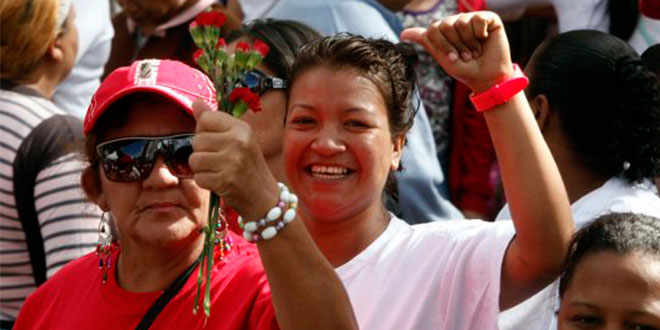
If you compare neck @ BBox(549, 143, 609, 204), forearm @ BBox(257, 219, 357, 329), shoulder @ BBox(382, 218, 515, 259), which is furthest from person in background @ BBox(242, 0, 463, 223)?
forearm @ BBox(257, 219, 357, 329)

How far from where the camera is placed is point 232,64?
2141 millimetres

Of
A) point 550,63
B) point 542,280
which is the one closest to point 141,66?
point 542,280

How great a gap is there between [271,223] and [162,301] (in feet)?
A: 2.00

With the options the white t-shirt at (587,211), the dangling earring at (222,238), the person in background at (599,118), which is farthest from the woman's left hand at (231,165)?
the person in background at (599,118)

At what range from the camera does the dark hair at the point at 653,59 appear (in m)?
3.77

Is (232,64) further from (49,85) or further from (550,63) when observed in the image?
(49,85)

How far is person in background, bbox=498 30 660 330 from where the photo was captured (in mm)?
3404

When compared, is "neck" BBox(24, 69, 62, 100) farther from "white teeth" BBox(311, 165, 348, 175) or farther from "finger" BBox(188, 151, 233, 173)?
"finger" BBox(188, 151, 233, 173)

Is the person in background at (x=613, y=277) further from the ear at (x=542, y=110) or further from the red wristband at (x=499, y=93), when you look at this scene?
the ear at (x=542, y=110)

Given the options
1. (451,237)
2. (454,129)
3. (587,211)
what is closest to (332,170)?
(451,237)

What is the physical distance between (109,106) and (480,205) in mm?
2175

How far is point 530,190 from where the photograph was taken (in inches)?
99.2

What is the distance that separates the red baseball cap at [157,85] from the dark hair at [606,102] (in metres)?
1.25

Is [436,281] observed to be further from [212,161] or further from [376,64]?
[212,161]
